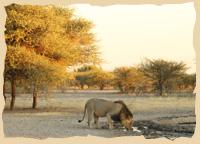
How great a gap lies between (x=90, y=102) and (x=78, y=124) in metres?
0.17

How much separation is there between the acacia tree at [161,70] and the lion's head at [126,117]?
0.83ft

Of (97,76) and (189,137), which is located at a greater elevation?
(97,76)

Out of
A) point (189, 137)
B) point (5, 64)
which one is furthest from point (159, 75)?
point (5, 64)

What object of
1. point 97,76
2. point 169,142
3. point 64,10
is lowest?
point 169,142

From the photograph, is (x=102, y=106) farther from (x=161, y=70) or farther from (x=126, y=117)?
(x=161, y=70)

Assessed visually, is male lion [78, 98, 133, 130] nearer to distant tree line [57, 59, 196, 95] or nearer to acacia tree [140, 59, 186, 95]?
distant tree line [57, 59, 196, 95]

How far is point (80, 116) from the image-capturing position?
6254 millimetres

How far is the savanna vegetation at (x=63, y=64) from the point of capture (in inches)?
245

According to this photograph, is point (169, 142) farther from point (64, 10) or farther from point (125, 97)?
point (64, 10)

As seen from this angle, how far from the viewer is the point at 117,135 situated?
6.23 metres

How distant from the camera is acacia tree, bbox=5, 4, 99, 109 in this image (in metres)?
6.20

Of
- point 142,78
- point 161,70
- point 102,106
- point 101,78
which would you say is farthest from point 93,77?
point 161,70

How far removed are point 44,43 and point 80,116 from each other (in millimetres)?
552

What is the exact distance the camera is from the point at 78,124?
20.5 ft
